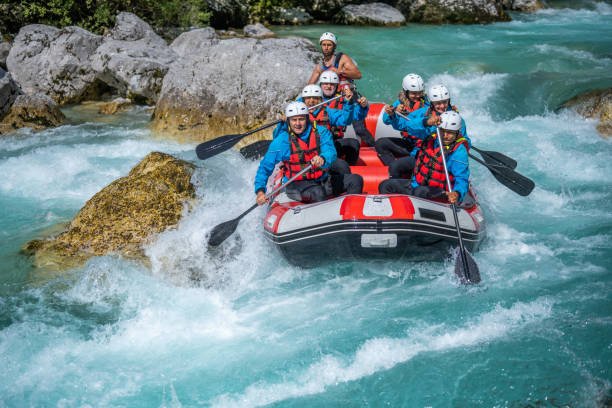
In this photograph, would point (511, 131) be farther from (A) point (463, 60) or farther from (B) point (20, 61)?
(B) point (20, 61)

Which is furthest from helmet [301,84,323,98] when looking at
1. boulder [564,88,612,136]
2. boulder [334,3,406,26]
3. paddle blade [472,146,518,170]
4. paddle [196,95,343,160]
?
boulder [334,3,406,26]

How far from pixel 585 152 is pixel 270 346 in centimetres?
587

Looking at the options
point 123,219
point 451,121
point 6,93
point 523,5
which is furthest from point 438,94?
point 523,5

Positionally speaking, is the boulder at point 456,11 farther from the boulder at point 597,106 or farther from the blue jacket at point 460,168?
the blue jacket at point 460,168

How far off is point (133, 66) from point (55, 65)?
2150 mm

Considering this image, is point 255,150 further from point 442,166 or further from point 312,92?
point 442,166

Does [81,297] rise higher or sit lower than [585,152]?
lower

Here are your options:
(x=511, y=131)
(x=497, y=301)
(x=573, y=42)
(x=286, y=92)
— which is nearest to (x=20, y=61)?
(x=286, y=92)

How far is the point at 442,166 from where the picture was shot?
15.5 ft

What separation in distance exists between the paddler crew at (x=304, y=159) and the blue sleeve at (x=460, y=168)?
944 millimetres

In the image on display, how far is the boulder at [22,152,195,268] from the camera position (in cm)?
514

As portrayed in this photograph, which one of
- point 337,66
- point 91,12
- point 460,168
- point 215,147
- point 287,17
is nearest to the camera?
point 460,168

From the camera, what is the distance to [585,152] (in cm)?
734

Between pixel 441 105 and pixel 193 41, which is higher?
pixel 193 41
